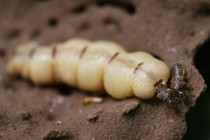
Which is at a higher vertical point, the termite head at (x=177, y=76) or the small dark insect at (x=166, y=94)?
the termite head at (x=177, y=76)

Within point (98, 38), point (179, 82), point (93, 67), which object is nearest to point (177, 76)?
point (179, 82)

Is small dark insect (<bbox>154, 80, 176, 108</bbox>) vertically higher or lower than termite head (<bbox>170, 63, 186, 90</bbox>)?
lower

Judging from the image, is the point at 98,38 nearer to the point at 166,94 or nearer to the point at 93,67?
the point at 93,67

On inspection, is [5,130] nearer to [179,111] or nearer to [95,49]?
[95,49]

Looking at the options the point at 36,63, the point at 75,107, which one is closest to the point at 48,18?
the point at 36,63

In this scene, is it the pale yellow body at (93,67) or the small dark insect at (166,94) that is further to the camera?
the pale yellow body at (93,67)

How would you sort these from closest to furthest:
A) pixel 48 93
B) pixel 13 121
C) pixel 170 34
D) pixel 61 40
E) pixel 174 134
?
pixel 174 134 → pixel 13 121 → pixel 170 34 → pixel 48 93 → pixel 61 40
